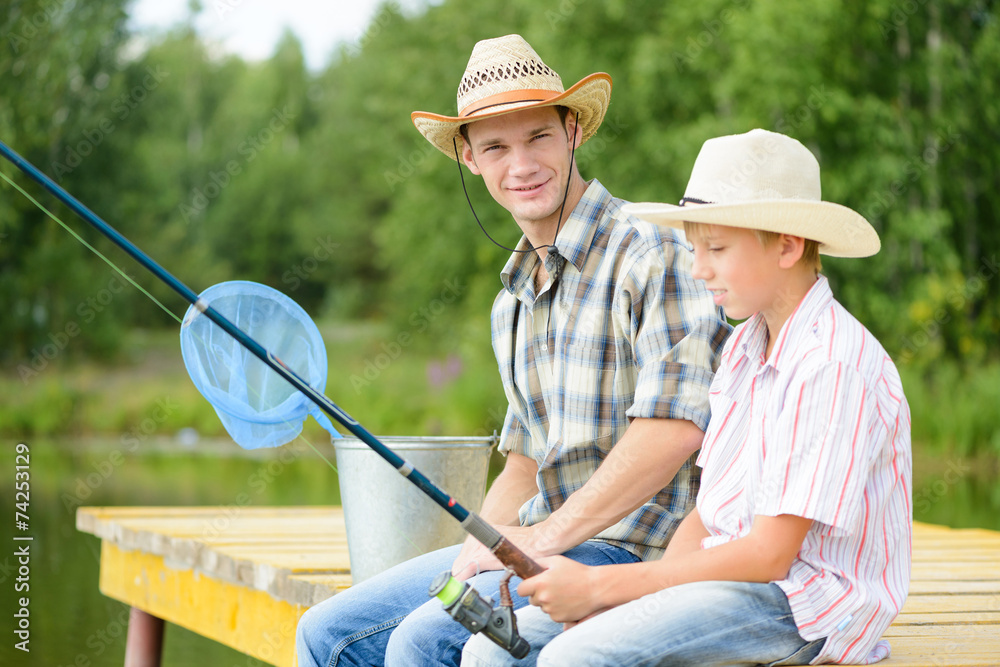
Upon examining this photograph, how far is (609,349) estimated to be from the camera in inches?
83.2

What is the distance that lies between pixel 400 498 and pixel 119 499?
6.44 metres

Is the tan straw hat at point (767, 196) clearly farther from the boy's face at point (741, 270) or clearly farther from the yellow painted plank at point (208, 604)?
the yellow painted plank at point (208, 604)

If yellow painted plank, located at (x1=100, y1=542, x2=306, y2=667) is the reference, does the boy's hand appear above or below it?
above

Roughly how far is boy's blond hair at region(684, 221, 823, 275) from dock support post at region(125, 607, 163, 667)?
318cm

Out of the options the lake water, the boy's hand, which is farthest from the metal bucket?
the lake water

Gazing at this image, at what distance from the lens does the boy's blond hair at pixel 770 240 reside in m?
1.76

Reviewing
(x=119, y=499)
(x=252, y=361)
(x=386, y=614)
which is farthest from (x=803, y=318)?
(x=119, y=499)

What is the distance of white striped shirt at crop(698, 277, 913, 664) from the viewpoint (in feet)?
5.29

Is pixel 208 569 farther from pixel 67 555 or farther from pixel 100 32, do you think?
pixel 100 32

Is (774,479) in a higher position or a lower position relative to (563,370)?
lower

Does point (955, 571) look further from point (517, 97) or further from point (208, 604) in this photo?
point (208, 604)

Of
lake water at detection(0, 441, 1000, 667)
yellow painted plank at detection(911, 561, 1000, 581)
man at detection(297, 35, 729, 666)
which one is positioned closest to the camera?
man at detection(297, 35, 729, 666)

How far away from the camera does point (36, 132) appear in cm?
1447

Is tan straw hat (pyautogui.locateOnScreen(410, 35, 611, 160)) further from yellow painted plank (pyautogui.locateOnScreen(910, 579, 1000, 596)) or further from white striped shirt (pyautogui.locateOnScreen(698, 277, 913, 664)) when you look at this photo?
yellow painted plank (pyautogui.locateOnScreen(910, 579, 1000, 596))
